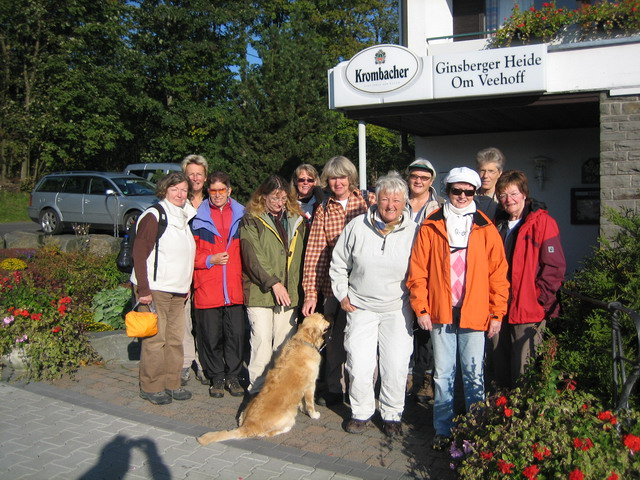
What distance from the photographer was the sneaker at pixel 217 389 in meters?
5.46

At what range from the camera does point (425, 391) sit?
5.27 m

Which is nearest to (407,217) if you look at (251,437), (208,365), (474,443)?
(474,443)

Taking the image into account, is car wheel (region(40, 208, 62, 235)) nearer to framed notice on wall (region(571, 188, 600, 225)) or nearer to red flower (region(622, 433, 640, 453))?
framed notice on wall (region(571, 188, 600, 225))

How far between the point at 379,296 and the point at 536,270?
44.0 inches

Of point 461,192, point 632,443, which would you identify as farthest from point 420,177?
point 632,443

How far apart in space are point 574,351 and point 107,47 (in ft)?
101

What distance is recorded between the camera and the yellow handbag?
4.96 metres

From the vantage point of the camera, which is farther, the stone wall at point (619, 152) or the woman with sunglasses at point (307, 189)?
the stone wall at point (619, 152)

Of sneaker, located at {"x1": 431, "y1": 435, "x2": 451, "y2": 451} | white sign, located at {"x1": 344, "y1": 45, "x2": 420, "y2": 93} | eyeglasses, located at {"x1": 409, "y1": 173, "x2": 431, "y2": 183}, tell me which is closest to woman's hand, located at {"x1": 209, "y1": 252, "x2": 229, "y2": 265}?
eyeglasses, located at {"x1": 409, "y1": 173, "x2": 431, "y2": 183}

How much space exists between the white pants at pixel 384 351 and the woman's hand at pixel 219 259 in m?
1.39

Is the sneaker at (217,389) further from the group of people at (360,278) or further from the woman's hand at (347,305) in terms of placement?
the woman's hand at (347,305)

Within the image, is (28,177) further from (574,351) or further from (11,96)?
(574,351)

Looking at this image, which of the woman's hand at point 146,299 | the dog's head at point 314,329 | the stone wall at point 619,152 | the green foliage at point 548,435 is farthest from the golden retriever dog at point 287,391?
the stone wall at point 619,152

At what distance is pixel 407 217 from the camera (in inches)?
174
